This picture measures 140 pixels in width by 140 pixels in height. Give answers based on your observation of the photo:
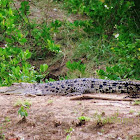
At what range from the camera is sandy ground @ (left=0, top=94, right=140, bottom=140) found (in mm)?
3412

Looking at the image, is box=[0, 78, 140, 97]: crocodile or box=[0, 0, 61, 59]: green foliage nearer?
box=[0, 78, 140, 97]: crocodile

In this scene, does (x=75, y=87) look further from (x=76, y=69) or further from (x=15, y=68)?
(x=76, y=69)

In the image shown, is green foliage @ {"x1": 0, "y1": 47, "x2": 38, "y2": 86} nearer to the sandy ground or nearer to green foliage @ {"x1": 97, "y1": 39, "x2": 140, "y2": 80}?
green foliage @ {"x1": 97, "y1": 39, "x2": 140, "y2": 80}

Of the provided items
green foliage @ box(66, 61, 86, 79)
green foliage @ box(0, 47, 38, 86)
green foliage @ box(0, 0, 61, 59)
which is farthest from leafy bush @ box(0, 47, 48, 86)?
green foliage @ box(0, 0, 61, 59)

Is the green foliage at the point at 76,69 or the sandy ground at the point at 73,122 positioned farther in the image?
the green foliage at the point at 76,69

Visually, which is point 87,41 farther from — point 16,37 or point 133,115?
point 133,115

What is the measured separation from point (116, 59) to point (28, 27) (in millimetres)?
3217

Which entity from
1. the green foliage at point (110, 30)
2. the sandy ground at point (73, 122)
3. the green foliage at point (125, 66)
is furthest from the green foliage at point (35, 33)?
the sandy ground at point (73, 122)

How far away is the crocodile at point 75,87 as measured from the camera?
566 centimetres

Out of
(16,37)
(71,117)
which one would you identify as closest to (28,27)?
(16,37)

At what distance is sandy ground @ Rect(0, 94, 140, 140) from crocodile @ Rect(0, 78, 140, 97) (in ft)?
3.48

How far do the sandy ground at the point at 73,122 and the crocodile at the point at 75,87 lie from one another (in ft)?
3.48

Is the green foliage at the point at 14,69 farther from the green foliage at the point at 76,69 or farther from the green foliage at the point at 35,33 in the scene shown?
the green foliage at the point at 35,33

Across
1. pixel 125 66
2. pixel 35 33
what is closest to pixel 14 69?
pixel 125 66
